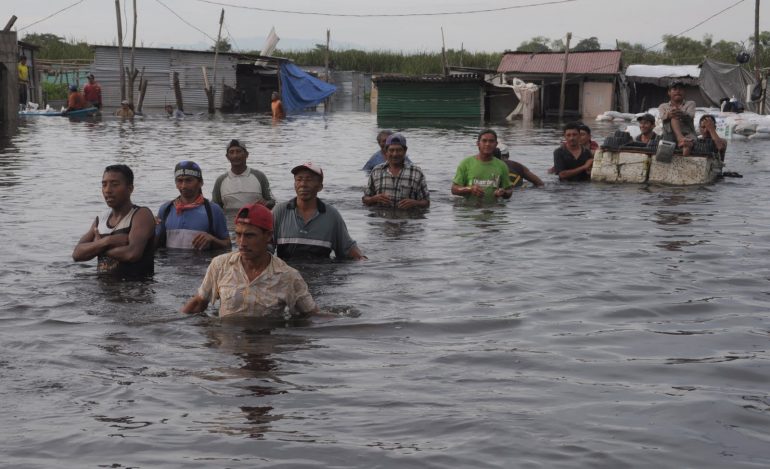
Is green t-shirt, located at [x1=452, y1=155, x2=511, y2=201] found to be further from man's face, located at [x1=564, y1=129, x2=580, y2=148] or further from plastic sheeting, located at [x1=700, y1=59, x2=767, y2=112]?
plastic sheeting, located at [x1=700, y1=59, x2=767, y2=112]

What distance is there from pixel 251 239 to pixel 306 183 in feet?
6.46

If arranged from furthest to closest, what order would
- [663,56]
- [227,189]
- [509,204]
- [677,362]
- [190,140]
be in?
[663,56] → [190,140] → [509,204] → [227,189] → [677,362]

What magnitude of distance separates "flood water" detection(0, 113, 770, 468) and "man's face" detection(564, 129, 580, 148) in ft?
9.87

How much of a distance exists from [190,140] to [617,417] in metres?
21.9

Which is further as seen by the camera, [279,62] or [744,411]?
[279,62]

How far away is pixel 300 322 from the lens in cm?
669

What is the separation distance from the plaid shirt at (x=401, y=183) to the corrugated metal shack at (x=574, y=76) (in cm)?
3386

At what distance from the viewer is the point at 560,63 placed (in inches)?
1781

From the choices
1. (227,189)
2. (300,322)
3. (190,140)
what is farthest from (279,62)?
(300,322)

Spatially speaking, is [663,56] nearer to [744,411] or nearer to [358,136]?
[358,136]

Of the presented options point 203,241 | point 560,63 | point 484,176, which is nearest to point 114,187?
point 203,241

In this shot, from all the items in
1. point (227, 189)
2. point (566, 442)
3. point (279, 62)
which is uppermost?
point (279, 62)

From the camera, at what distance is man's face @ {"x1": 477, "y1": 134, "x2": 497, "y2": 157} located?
12242 mm

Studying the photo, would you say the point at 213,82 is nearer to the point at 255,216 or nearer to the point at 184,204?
the point at 184,204
